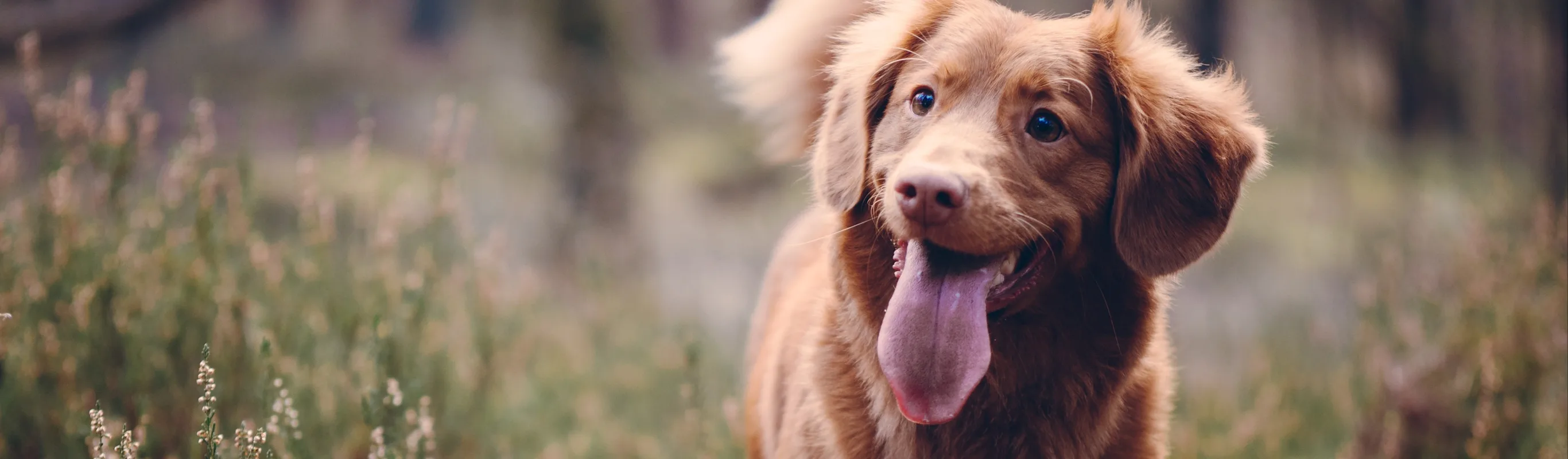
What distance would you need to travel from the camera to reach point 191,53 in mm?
9156

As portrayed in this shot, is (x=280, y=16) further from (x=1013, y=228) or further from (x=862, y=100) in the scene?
(x=1013, y=228)

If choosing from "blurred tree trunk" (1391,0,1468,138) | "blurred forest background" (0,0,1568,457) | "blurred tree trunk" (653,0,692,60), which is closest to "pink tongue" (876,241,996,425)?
"blurred forest background" (0,0,1568,457)

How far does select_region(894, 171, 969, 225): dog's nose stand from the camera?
6.11 ft

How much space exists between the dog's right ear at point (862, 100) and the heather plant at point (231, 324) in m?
0.78

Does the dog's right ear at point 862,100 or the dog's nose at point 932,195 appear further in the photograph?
the dog's right ear at point 862,100

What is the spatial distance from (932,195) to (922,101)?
46cm

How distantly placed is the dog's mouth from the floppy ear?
32 cm

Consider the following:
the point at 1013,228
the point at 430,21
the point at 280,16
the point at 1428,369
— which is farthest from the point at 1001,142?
the point at 430,21

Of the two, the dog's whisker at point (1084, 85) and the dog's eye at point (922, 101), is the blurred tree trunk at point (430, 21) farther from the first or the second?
the dog's whisker at point (1084, 85)

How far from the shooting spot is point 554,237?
22.4 feet

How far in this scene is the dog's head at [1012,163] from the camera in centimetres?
199

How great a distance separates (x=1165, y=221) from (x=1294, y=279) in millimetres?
5956

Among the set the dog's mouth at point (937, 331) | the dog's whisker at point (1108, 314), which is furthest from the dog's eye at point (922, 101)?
the dog's whisker at point (1108, 314)

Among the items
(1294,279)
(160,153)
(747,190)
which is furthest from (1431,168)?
(160,153)
